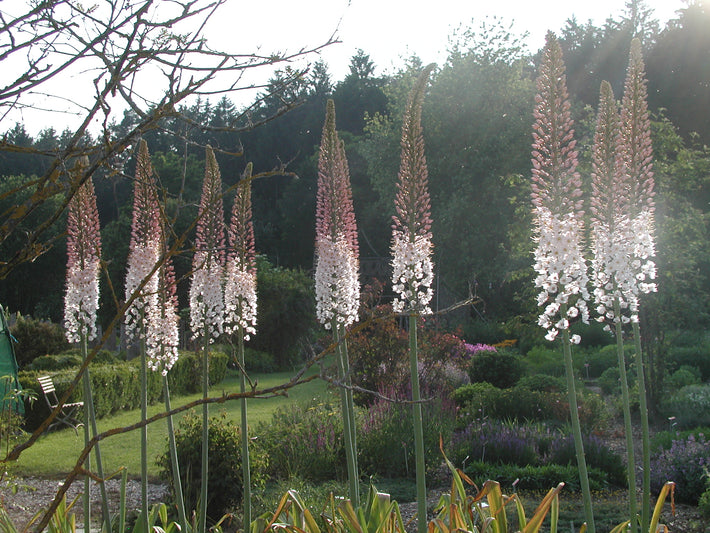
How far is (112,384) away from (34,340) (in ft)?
11.0

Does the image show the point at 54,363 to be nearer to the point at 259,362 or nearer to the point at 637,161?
the point at 259,362

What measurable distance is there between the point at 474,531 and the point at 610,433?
6.72 meters

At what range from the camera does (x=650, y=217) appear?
10.7 feet

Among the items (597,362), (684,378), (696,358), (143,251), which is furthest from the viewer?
(597,362)

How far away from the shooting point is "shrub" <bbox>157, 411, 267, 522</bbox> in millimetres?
5750

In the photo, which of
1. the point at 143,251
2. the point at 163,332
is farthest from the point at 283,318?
the point at 143,251

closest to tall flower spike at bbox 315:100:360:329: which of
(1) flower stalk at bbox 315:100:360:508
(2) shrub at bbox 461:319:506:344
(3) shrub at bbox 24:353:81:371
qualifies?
(1) flower stalk at bbox 315:100:360:508

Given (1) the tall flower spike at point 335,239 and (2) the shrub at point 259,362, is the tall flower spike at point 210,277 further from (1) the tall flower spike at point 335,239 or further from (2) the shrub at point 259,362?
(2) the shrub at point 259,362

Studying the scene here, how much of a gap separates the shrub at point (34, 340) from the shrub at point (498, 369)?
8.22 meters

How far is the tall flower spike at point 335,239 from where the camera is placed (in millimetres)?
3859

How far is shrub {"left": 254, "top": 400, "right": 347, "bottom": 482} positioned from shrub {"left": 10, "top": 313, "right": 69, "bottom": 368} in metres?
8.02

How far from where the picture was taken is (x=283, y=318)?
18312 millimetres

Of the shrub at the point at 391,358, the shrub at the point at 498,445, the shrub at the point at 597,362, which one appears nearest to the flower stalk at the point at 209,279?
the shrub at the point at 498,445

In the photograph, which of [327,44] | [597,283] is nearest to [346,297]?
[597,283]
